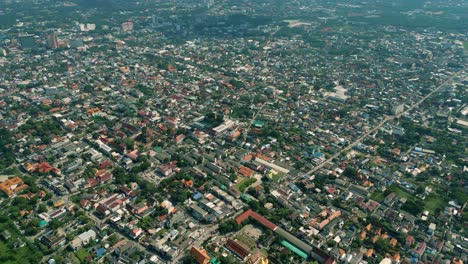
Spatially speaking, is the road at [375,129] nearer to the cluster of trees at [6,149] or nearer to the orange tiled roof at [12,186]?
the orange tiled roof at [12,186]

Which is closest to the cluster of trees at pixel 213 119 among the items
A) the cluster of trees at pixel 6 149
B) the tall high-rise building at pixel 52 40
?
the cluster of trees at pixel 6 149

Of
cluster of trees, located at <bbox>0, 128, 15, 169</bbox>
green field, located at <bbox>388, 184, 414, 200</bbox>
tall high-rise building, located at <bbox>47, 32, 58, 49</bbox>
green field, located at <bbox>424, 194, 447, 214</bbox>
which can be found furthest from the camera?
tall high-rise building, located at <bbox>47, 32, 58, 49</bbox>

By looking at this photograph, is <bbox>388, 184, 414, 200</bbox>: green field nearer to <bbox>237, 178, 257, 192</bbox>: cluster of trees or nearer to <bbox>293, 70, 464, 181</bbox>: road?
<bbox>293, 70, 464, 181</bbox>: road

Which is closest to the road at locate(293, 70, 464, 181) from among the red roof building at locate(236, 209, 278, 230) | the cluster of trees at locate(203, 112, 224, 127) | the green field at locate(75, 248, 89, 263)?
the red roof building at locate(236, 209, 278, 230)

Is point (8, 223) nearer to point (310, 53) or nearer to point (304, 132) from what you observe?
point (304, 132)

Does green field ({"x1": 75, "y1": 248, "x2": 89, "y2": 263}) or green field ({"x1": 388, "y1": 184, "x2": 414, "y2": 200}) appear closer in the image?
green field ({"x1": 75, "y1": 248, "x2": 89, "y2": 263})

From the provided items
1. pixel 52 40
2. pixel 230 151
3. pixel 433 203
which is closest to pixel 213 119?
pixel 230 151

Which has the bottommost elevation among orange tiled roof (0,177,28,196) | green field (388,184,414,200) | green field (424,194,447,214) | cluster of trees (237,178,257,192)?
green field (424,194,447,214)

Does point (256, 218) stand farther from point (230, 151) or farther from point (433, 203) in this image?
point (433, 203)
